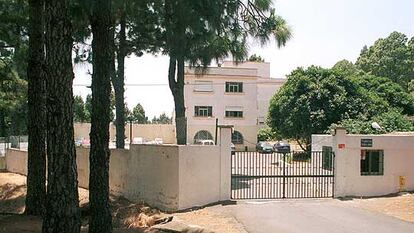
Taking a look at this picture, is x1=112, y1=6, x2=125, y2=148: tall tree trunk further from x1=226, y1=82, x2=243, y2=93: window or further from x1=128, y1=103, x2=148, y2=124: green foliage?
x1=128, y1=103, x2=148, y2=124: green foliage

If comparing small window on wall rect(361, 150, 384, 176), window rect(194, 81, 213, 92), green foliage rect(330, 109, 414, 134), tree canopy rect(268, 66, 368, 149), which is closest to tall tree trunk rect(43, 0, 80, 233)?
small window on wall rect(361, 150, 384, 176)

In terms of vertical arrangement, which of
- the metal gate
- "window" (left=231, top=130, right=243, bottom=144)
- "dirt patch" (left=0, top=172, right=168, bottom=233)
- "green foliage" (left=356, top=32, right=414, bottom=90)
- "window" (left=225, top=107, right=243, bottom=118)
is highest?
"green foliage" (left=356, top=32, right=414, bottom=90)

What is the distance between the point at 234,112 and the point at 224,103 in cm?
141

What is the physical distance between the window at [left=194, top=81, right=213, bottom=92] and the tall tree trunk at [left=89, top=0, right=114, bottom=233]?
3773 centimetres

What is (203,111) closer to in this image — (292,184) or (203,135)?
(203,135)

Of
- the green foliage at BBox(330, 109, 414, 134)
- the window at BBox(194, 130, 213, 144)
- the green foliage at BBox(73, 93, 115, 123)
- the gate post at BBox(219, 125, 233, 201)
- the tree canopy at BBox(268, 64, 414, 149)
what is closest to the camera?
the gate post at BBox(219, 125, 233, 201)

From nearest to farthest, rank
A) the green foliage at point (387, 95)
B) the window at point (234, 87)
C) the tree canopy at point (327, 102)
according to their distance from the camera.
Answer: the tree canopy at point (327, 102)
the green foliage at point (387, 95)
the window at point (234, 87)

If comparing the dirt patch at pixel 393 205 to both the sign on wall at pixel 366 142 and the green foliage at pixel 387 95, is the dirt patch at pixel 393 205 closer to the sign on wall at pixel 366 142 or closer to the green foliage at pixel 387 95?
the sign on wall at pixel 366 142

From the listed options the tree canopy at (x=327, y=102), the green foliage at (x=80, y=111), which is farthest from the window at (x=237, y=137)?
the green foliage at (x=80, y=111)

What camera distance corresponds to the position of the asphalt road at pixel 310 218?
11.8 meters

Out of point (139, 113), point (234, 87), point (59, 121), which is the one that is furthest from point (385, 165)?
point (139, 113)

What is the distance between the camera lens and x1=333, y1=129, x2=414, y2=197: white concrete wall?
16.3 meters

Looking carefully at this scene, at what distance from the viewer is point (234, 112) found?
1950 inches

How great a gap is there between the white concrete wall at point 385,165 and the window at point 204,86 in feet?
105
